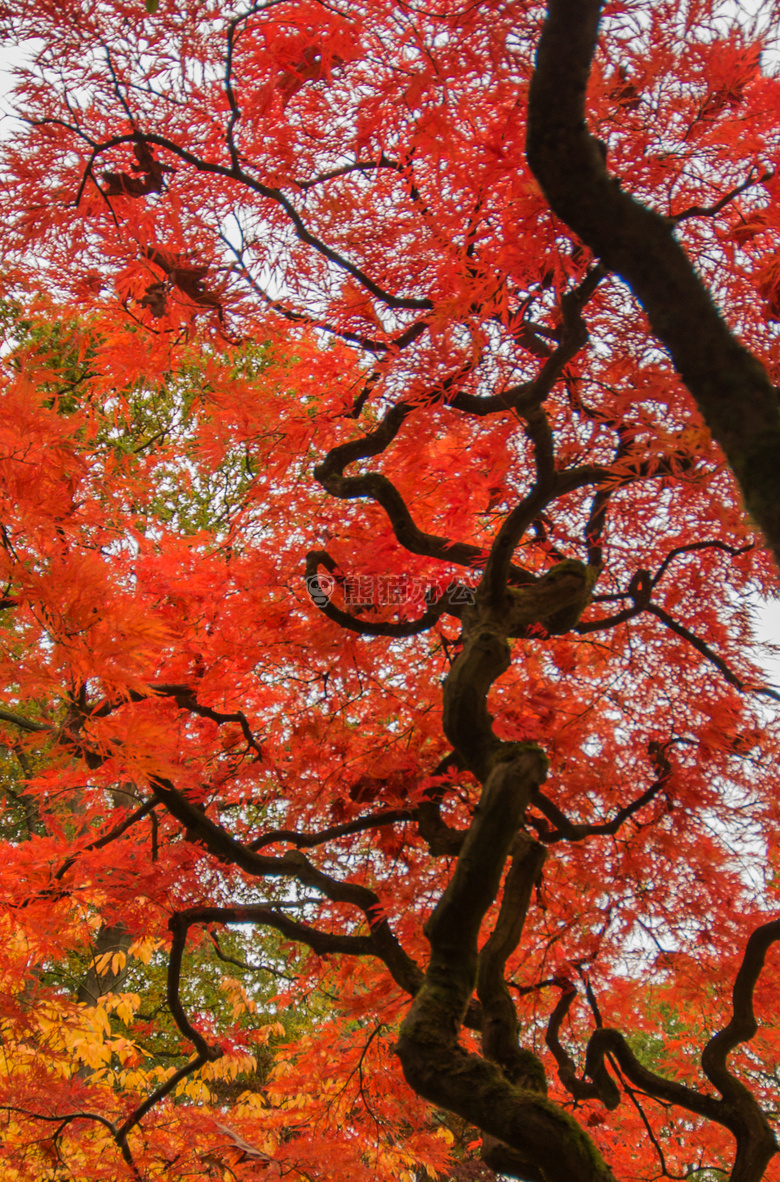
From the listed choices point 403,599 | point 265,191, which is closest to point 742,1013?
point 403,599

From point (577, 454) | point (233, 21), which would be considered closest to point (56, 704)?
point (577, 454)

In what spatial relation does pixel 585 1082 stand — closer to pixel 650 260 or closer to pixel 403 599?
pixel 403 599

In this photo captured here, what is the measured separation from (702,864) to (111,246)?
382 cm

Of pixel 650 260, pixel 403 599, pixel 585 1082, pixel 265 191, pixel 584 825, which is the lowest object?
pixel 585 1082

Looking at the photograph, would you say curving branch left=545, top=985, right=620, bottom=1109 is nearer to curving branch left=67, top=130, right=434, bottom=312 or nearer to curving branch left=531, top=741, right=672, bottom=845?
curving branch left=531, top=741, right=672, bottom=845

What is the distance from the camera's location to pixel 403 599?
353cm

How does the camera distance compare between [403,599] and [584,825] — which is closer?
[584,825]

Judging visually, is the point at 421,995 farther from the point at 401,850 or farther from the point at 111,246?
the point at 111,246

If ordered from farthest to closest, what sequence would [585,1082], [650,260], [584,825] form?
[585,1082] < [584,825] < [650,260]

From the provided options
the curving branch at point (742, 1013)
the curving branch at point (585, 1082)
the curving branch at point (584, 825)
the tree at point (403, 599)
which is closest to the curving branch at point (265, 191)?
the tree at point (403, 599)

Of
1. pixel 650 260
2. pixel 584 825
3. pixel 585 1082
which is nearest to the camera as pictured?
pixel 650 260

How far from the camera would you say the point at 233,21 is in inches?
89.5

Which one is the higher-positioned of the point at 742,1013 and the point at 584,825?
the point at 584,825

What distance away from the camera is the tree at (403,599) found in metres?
2.49
